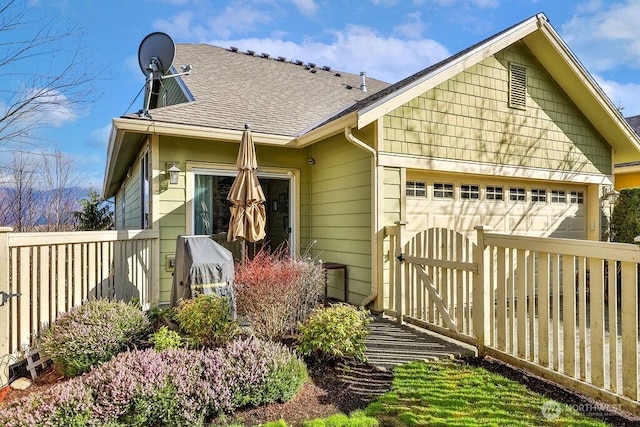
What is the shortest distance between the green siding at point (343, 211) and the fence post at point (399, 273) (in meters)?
0.66

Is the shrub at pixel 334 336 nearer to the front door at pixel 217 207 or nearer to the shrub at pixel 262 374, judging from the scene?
the shrub at pixel 262 374

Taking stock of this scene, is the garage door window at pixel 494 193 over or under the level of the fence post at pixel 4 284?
over

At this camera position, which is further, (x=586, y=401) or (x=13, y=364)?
(x=13, y=364)

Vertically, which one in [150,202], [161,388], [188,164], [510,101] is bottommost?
[161,388]

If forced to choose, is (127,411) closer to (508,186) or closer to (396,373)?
(396,373)

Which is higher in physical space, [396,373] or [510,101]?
[510,101]

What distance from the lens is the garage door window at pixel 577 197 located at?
8352 mm

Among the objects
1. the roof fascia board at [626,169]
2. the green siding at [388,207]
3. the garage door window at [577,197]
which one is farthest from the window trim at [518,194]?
the roof fascia board at [626,169]

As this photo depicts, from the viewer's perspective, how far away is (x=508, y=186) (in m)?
7.45

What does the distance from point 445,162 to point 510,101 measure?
2.10 m

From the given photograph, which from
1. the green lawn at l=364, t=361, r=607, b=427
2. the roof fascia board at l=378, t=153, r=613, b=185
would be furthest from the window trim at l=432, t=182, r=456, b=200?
the green lawn at l=364, t=361, r=607, b=427

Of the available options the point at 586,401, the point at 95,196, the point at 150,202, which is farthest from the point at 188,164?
the point at 95,196

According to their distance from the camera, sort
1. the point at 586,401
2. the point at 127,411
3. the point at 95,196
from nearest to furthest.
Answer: the point at 127,411 → the point at 586,401 → the point at 95,196

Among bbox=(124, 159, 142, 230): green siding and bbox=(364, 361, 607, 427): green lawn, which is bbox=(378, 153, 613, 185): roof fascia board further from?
bbox=(124, 159, 142, 230): green siding
